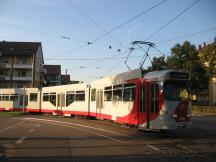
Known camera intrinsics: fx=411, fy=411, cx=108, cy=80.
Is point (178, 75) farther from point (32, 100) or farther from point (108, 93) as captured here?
point (32, 100)

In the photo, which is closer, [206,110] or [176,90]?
[176,90]

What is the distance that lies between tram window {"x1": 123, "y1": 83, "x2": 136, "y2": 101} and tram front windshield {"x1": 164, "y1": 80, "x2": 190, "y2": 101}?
2.93 meters

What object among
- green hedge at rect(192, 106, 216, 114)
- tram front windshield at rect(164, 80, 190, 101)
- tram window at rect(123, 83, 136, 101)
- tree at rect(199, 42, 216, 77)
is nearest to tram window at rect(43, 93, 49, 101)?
tram window at rect(123, 83, 136, 101)

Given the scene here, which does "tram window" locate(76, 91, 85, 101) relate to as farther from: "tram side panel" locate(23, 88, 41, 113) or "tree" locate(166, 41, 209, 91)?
"tree" locate(166, 41, 209, 91)

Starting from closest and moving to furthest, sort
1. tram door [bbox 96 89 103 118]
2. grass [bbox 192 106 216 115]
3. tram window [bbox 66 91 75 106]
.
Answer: tram door [bbox 96 89 103 118] → tram window [bbox 66 91 75 106] → grass [bbox 192 106 216 115]

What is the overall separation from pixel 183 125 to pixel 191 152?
4.76 metres

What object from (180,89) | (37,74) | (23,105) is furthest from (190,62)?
(180,89)

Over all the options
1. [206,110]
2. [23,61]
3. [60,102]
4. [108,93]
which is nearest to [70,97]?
[60,102]

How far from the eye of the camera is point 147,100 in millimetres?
19078

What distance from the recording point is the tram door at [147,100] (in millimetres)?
18516

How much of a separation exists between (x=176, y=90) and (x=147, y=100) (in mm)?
1507

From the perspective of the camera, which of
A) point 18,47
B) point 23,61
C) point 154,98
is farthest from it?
point 18,47

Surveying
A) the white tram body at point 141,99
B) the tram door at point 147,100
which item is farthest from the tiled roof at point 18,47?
the tram door at point 147,100

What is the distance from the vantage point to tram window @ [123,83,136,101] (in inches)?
828
